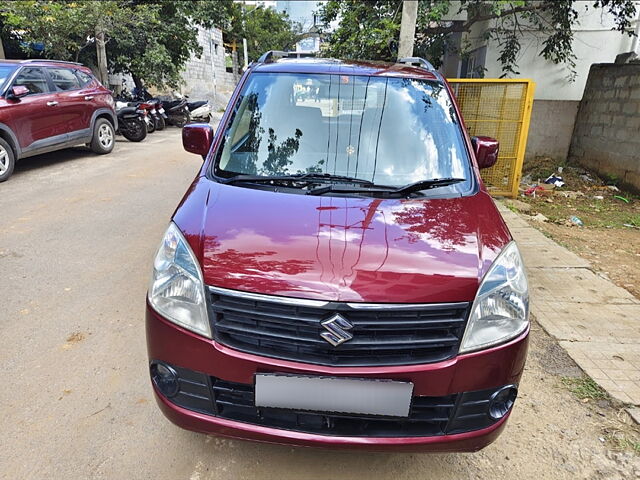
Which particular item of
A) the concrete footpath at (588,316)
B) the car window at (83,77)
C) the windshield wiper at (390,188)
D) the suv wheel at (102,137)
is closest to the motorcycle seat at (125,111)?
the suv wheel at (102,137)

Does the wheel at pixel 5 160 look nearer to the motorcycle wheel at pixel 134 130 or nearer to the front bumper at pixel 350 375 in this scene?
the motorcycle wheel at pixel 134 130

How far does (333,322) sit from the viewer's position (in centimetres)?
157

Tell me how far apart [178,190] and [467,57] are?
25.2 ft

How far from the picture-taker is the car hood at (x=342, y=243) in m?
1.61

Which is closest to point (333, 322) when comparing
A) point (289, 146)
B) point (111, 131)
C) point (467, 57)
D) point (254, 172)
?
point (254, 172)

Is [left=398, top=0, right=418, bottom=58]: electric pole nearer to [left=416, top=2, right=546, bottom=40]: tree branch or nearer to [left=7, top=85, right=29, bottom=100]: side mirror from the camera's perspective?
[left=416, top=2, right=546, bottom=40]: tree branch

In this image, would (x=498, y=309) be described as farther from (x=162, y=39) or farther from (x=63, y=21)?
(x=162, y=39)

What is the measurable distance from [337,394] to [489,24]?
389 inches

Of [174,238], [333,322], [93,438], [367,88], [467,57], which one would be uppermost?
[467,57]

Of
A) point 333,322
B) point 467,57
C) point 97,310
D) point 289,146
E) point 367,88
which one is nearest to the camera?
point 333,322

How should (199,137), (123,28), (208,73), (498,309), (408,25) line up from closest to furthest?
(498,309) < (199,137) < (408,25) < (123,28) < (208,73)

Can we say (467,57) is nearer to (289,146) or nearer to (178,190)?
(178,190)

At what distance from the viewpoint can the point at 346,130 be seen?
8.68 ft

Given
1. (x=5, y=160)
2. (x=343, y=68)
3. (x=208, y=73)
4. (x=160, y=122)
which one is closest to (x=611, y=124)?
(x=343, y=68)
